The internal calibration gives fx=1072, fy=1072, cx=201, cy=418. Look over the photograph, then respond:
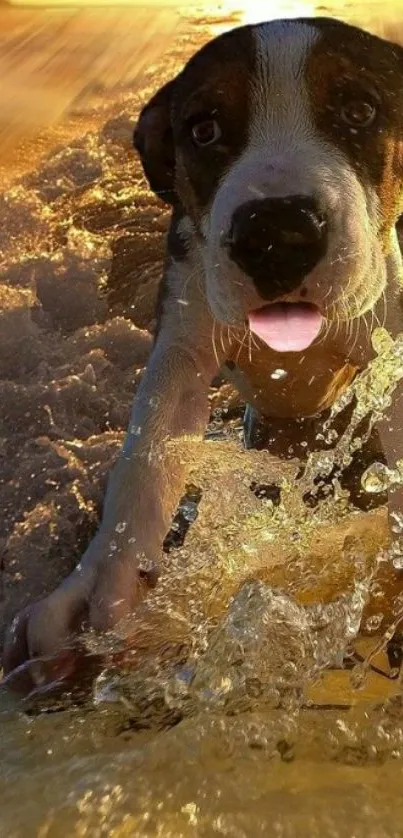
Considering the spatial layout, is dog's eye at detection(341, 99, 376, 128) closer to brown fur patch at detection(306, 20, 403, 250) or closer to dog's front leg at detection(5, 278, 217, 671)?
brown fur patch at detection(306, 20, 403, 250)

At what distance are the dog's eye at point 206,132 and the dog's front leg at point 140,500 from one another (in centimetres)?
34

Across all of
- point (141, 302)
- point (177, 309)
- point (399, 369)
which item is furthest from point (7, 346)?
point (399, 369)

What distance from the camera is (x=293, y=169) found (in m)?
1.89

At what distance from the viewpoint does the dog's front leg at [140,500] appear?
2.05m

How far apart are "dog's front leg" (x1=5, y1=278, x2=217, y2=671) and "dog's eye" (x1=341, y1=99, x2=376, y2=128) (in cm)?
48

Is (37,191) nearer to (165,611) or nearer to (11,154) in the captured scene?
(11,154)

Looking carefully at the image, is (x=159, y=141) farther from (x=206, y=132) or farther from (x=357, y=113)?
(x=357, y=113)

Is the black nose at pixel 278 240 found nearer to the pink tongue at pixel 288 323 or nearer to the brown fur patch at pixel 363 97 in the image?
the pink tongue at pixel 288 323

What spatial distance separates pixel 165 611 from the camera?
205 cm

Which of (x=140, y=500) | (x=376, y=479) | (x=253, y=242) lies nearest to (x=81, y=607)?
(x=140, y=500)

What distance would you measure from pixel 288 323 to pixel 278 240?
0.68ft

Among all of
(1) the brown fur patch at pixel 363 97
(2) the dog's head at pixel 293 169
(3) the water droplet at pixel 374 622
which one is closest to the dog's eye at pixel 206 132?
(2) the dog's head at pixel 293 169

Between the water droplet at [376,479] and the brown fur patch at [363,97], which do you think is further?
the water droplet at [376,479]

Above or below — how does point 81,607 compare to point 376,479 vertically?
below
